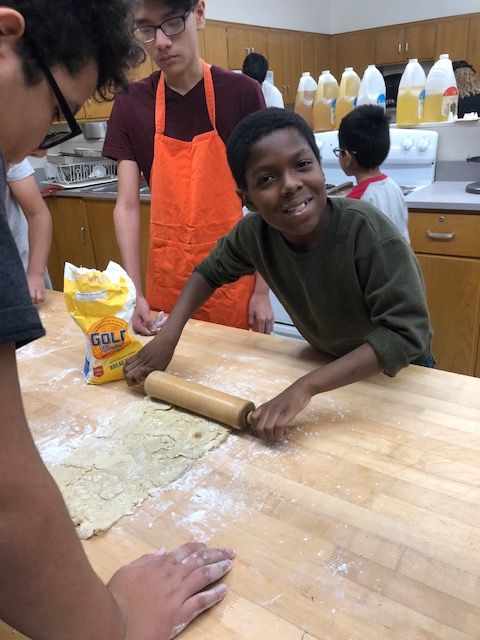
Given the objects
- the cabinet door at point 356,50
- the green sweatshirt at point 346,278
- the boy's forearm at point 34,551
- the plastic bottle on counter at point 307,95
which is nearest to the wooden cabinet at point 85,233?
the plastic bottle on counter at point 307,95

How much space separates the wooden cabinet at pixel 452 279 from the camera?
210 cm

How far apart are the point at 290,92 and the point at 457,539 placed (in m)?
5.56

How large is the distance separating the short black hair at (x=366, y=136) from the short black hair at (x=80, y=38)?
129 cm

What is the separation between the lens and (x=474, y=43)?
525cm

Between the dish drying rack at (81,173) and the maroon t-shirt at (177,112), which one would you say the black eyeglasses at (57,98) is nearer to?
the maroon t-shirt at (177,112)

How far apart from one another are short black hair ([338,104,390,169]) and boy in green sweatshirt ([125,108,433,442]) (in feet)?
2.69

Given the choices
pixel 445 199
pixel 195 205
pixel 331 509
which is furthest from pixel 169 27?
pixel 445 199

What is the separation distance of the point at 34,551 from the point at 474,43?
6.22m

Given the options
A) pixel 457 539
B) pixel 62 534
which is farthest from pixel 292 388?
pixel 62 534

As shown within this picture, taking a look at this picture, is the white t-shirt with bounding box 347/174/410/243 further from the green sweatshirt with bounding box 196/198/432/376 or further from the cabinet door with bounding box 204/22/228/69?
the cabinet door with bounding box 204/22/228/69

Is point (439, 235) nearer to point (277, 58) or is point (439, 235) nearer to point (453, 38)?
point (277, 58)

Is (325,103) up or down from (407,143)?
up

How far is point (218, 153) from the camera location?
143 centimetres

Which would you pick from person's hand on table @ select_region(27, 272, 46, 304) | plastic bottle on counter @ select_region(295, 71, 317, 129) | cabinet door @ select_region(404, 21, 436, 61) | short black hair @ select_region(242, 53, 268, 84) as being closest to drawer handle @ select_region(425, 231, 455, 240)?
plastic bottle on counter @ select_region(295, 71, 317, 129)
